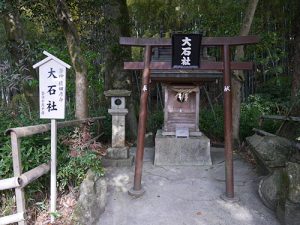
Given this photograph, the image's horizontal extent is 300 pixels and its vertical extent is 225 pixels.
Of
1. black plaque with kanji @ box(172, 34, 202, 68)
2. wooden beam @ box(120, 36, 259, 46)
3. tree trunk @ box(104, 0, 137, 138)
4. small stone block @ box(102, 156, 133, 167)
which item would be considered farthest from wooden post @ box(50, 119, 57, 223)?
tree trunk @ box(104, 0, 137, 138)

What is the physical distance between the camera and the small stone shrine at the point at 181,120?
5.75m

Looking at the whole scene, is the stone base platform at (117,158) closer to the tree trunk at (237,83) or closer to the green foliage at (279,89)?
the tree trunk at (237,83)

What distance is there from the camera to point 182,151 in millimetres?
6023

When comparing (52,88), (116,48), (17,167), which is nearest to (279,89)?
(116,48)

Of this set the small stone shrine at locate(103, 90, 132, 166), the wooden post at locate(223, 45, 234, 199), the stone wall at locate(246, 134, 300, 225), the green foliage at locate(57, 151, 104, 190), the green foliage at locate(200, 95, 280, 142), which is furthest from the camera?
the green foliage at locate(200, 95, 280, 142)

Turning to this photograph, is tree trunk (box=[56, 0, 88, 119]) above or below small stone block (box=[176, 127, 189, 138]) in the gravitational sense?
above

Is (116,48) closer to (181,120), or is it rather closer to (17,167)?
(181,120)

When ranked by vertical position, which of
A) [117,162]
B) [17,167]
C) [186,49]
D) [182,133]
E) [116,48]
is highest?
[116,48]

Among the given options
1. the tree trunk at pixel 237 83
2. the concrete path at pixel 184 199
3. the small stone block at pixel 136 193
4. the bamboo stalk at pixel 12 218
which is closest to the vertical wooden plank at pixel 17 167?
the bamboo stalk at pixel 12 218

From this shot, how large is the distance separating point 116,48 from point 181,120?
2.81m

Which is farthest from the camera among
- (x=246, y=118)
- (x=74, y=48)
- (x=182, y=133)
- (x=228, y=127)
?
(x=246, y=118)

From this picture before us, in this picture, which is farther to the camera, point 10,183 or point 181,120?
point 181,120

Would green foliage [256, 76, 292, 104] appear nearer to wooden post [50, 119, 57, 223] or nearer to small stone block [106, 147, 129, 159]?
small stone block [106, 147, 129, 159]

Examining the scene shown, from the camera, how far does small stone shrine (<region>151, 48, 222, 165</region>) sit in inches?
226
